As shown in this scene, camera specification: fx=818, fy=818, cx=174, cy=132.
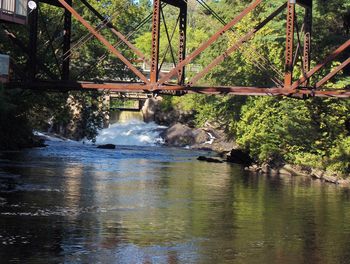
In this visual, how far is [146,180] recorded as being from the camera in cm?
4297

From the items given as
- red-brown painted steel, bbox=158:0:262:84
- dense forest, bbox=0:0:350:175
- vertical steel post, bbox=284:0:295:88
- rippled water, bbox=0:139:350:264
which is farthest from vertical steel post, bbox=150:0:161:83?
vertical steel post, bbox=284:0:295:88

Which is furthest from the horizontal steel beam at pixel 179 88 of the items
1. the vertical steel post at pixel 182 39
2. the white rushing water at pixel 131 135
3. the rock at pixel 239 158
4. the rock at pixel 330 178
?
the white rushing water at pixel 131 135

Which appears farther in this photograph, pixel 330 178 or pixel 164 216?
pixel 330 178

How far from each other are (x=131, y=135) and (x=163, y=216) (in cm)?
5985

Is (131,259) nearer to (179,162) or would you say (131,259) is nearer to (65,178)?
(65,178)

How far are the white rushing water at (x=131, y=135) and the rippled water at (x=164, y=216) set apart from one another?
119 feet

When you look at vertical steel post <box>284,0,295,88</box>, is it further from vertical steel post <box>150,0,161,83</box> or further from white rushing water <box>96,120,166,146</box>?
white rushing water <box>96,120,166,146</box>

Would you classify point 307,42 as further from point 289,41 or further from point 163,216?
point 163,216

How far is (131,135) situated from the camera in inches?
3536

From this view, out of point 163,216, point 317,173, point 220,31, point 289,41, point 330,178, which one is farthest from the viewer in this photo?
point 317,173

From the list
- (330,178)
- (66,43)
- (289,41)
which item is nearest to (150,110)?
(330,178)

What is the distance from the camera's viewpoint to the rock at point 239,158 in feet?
204

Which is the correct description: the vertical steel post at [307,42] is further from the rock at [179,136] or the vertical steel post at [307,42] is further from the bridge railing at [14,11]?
the rock at [179,136]

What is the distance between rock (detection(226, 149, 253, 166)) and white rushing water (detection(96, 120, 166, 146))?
23.1 meters
